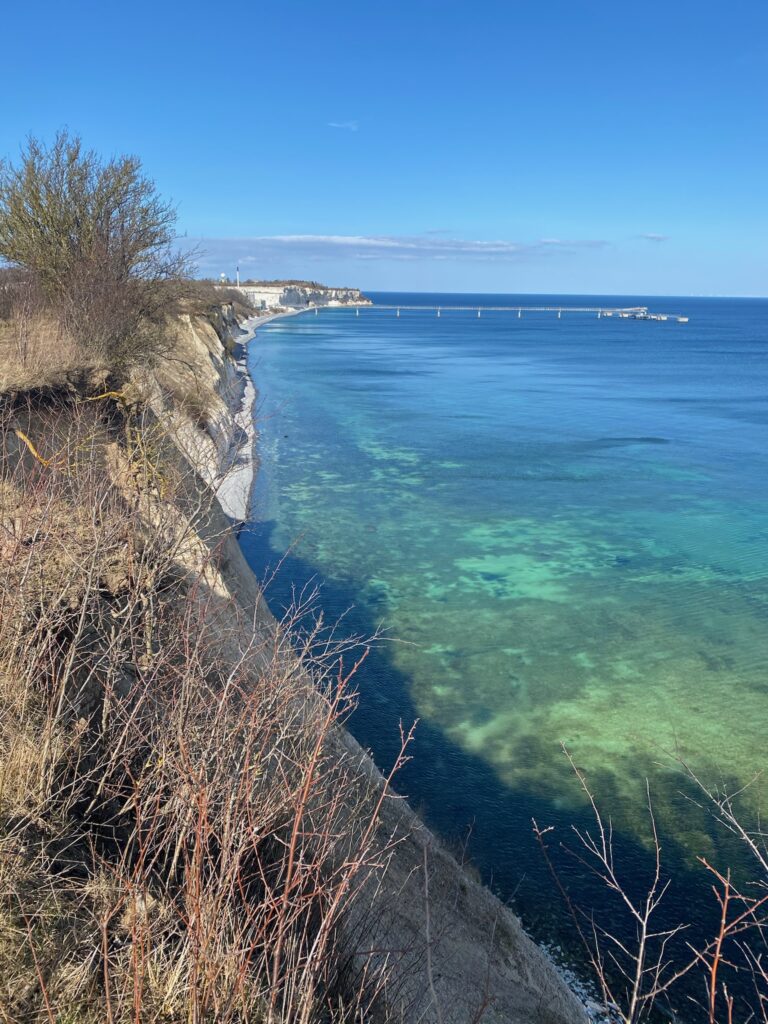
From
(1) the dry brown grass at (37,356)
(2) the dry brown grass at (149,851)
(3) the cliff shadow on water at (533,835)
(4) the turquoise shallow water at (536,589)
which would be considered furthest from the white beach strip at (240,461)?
(3) the cliff shadow on water at (533,835)

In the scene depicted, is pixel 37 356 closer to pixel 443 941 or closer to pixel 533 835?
pixel 533 835

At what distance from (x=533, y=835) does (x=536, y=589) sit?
9.27 meters

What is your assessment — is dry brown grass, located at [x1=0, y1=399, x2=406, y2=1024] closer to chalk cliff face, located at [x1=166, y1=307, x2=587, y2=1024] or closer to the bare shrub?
chalk cliff face, located at [x1=166, y1=307, x2=587, y2=1024]

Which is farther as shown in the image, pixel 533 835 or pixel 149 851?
pixel 533 835

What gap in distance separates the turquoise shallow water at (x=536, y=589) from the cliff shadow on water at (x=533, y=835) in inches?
1.9

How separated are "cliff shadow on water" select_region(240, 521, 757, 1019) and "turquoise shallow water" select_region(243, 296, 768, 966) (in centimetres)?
5

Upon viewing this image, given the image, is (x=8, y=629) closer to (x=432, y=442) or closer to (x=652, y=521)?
(x=652, y=521)

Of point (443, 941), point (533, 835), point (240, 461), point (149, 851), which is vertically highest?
point (149, 851)

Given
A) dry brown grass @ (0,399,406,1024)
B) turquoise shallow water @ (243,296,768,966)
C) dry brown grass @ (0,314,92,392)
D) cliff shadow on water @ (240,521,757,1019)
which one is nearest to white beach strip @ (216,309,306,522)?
turquoise shallow water @ (243,296,768,966)

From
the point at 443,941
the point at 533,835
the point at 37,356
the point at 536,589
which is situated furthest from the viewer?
the point at 536,589

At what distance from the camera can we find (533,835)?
10961 millimetres

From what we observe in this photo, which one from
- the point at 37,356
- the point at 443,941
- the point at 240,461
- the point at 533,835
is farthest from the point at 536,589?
the point at 240,461

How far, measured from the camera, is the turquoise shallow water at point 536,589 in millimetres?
12109

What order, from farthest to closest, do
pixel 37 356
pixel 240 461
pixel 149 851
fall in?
pixel 240 461 < pixel 37 356 < pixel 149 851
